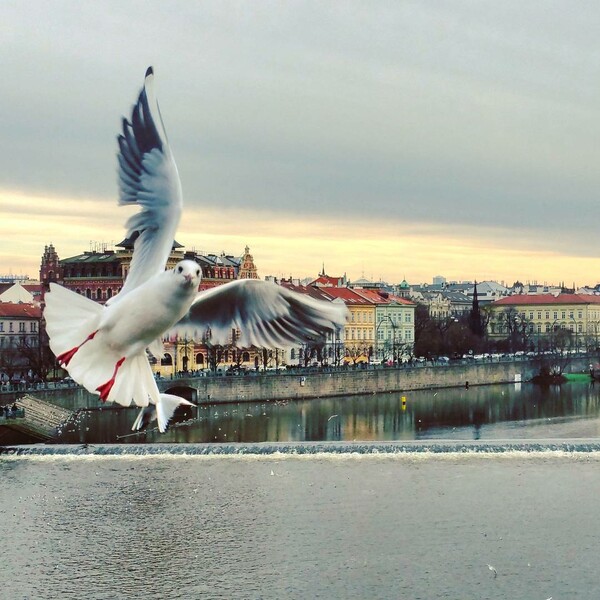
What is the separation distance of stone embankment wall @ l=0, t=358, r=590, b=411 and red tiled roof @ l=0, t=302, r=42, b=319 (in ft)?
32.8

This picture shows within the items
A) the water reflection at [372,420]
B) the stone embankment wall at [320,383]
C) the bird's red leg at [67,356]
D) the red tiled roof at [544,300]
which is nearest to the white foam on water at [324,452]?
the water reflection at [372,420]

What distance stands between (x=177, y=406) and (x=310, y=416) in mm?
32328

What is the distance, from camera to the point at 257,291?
3.08 metres

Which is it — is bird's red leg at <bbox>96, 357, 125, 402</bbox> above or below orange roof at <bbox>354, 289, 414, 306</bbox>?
below

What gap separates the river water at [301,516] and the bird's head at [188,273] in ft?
36.6

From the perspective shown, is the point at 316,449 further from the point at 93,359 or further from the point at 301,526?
the point at 93,359

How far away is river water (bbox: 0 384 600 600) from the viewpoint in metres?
14.1

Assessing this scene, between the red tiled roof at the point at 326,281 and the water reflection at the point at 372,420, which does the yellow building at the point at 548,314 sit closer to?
the red tiled roof at the point at 326,281

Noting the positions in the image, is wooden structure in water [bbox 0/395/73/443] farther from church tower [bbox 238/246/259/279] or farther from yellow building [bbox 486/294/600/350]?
yellow building [bbox 486/294/600/350]

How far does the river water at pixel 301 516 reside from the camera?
14109mm

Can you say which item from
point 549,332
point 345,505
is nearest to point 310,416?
point 345,505

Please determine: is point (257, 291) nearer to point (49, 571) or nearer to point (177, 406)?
point (177, 406)

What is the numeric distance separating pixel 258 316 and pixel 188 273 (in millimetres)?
623

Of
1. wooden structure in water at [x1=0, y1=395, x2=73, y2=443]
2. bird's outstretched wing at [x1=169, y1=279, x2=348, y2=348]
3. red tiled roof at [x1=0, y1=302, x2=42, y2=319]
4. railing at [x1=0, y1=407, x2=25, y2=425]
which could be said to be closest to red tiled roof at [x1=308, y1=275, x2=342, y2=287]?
red tiled roof at [x1=0, y1=302, x2=42, y2=319]
